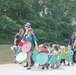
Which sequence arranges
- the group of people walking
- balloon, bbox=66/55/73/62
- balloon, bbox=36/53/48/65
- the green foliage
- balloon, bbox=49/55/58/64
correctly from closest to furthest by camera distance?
1. the group of people walking
2. balloon, bbox=36/53/48/65
3. balloon, bbox=49/55/58/64
4. balloon, bbox=66/55/73/62
5. the green foliage

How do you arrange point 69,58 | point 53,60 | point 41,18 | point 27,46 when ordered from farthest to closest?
point 41,18 → point 69,58 → point 53,60 → point 27,46

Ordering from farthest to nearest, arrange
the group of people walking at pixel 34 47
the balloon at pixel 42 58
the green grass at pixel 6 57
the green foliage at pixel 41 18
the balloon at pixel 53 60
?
1. the green foliage at pixel 41 18
2. the green grass at pixel 6 57
3. the balloon at pixel 53 60
4. the balloon at pixel 42 58
5. the group of people walking at pixel 34 47

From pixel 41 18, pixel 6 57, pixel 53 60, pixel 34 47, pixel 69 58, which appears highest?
pixel 41 18

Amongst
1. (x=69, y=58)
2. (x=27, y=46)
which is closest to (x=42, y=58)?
(x=27, y=46)

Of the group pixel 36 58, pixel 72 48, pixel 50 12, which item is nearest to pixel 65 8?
pixel 50 12

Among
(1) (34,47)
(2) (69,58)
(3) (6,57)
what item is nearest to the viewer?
(1) (34,47)

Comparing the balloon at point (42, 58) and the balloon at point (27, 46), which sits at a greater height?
the balloon at point (27, 46)

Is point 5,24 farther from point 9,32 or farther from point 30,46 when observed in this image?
point 30,46

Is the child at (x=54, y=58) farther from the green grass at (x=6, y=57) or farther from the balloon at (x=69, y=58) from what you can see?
the green grass at (x=6, y=57)

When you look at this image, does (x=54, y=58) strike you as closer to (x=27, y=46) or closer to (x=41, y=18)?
(x=27, y=46)

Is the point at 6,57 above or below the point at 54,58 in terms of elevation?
below

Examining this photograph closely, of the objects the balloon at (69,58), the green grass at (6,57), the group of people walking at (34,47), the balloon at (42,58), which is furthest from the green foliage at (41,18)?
the balloon at (42,58)

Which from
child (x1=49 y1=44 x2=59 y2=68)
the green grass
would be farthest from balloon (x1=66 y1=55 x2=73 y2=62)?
the green grass

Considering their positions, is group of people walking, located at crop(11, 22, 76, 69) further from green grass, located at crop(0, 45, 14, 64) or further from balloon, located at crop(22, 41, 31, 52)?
green grass, located at crop(0, 45, 14, 64)
